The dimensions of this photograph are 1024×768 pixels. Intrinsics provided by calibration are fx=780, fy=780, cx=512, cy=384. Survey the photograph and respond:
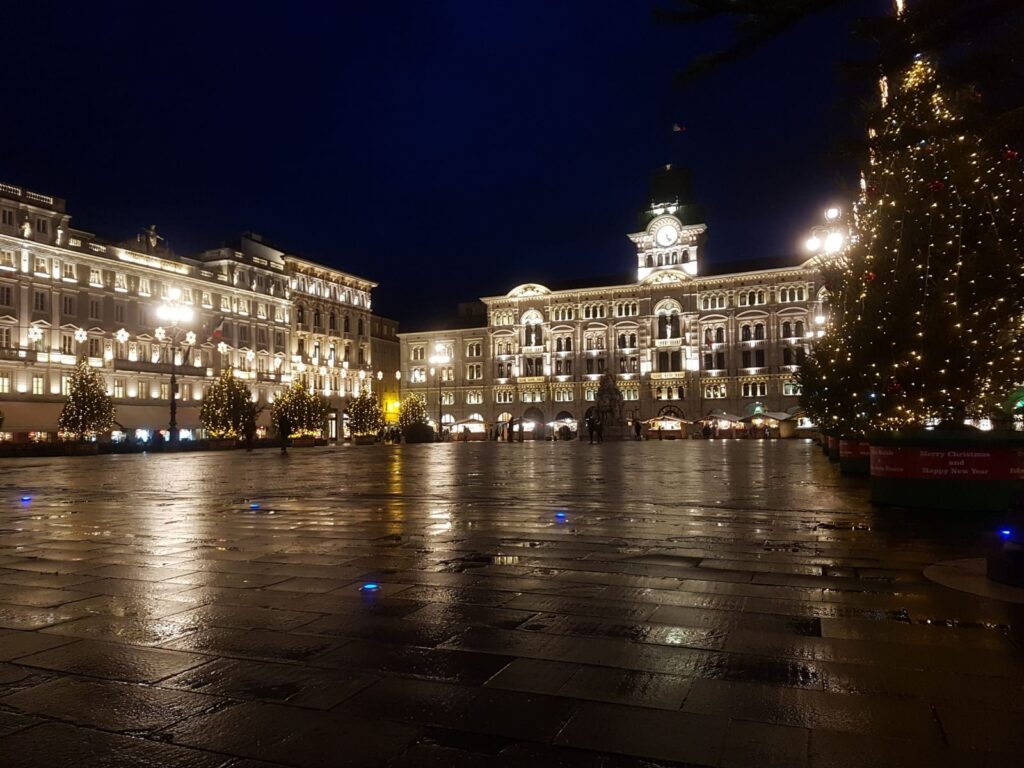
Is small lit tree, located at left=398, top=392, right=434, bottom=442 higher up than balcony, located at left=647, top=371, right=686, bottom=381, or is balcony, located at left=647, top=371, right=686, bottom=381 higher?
balcony, located at left=647, top=371, right=686, bottom=381

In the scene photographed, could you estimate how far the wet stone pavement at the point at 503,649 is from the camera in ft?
9.47

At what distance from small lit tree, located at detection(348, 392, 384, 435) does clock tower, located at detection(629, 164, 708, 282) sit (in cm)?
3234

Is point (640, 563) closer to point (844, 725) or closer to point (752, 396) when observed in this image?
point (844, 725)

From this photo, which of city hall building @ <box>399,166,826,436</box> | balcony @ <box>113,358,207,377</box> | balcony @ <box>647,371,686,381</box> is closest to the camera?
balcony @ <box>113,358,207,377</box>

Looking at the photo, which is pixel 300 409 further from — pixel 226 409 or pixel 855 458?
pixel 855 458

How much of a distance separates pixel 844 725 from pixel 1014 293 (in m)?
10.1

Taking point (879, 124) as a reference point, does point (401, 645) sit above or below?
below

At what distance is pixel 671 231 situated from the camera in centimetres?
8494

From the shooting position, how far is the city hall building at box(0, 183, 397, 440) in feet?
169

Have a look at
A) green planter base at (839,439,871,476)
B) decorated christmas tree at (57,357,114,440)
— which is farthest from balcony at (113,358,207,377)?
green planter base at (839,439,871,476)

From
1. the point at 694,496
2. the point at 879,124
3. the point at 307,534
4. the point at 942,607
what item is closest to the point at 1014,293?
the point at 694,496

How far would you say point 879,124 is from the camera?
3.39 m

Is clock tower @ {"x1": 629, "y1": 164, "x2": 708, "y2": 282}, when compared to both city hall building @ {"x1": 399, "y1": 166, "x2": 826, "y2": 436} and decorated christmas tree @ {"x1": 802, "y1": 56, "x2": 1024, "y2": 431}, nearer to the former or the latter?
city hall building @ {"x1": 399, "y1": 166, "x2": 826, "y2": 436}

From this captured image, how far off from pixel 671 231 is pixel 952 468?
256 feet
